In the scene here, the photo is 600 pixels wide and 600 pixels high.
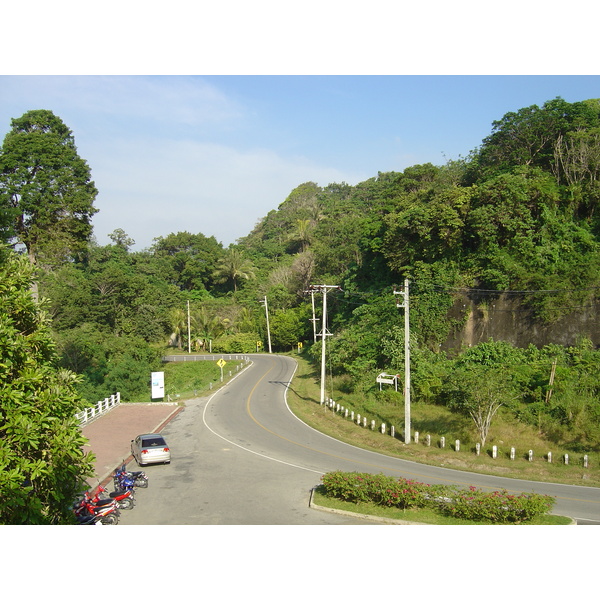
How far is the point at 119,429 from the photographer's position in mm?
27688

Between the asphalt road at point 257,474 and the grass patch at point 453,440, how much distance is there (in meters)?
0.97

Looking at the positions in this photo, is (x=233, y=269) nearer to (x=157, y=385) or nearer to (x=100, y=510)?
(x=157, y=385)

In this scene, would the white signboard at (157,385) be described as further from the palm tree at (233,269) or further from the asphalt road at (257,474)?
the palm tree at (233,269)

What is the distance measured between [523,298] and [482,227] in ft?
19.9

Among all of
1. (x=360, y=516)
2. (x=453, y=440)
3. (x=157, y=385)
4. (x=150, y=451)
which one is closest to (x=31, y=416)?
(x=360, y=516)

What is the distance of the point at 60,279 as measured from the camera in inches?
2330

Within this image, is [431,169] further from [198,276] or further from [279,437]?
[198,276]

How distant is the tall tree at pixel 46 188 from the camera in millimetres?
30109

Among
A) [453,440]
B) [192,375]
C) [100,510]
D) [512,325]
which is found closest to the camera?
[100,510]

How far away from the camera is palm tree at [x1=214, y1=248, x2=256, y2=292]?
284 ft

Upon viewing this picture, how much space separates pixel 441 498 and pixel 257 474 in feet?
25.3

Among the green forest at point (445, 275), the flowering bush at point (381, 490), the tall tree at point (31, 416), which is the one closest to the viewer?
the tall tree at point (31, 416)

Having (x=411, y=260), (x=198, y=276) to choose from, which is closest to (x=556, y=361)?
(x=411, y=260)

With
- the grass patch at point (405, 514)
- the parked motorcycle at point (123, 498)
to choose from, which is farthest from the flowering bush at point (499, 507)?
the parked motorcycle at point (123, 498)
